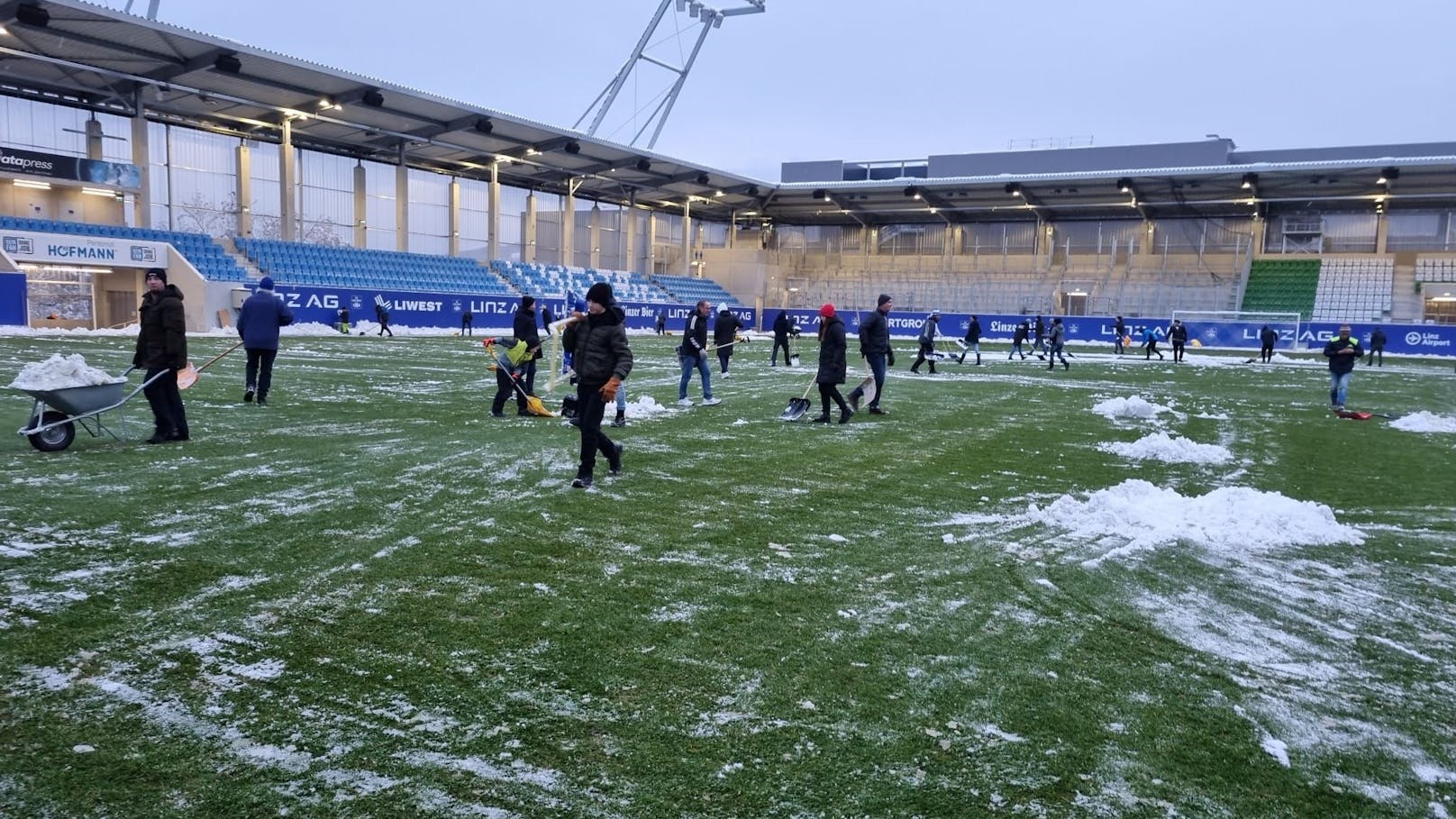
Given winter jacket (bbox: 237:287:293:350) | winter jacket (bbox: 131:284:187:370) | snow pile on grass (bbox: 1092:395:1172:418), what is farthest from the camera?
snow pile on grass (bbox: 1092:395:1172:418)

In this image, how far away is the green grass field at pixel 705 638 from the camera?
316cm

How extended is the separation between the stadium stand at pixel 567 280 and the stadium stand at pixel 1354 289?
127 ft

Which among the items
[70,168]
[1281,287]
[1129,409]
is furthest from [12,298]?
[1281,287]

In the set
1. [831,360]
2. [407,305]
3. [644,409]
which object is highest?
[407,305]

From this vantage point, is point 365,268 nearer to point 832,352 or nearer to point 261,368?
point 261,368

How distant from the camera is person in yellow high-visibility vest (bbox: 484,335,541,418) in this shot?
12172mm

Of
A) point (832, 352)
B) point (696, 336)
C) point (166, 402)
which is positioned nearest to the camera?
point (166, 402)

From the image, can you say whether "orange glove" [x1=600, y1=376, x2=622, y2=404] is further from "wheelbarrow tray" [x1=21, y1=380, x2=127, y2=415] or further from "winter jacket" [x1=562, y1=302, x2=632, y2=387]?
"wheelbarrow tray" [x1=21, y1=380, x2=127, y2=415]

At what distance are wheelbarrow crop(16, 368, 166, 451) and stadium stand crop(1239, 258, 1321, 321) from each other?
5559 centimetres

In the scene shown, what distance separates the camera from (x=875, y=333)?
1368cm

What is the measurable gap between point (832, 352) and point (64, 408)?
28.9 ft

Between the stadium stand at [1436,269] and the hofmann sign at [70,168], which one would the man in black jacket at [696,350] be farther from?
the stadium stand at [1436,269]

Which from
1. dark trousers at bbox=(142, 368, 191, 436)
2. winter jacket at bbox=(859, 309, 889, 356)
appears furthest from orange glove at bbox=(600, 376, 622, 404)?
winter jacket at bbox=(859, 309, 889, 356)

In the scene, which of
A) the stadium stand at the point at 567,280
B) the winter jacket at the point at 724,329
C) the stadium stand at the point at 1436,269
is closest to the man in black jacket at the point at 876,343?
the winter jacket at the point at 724,329
